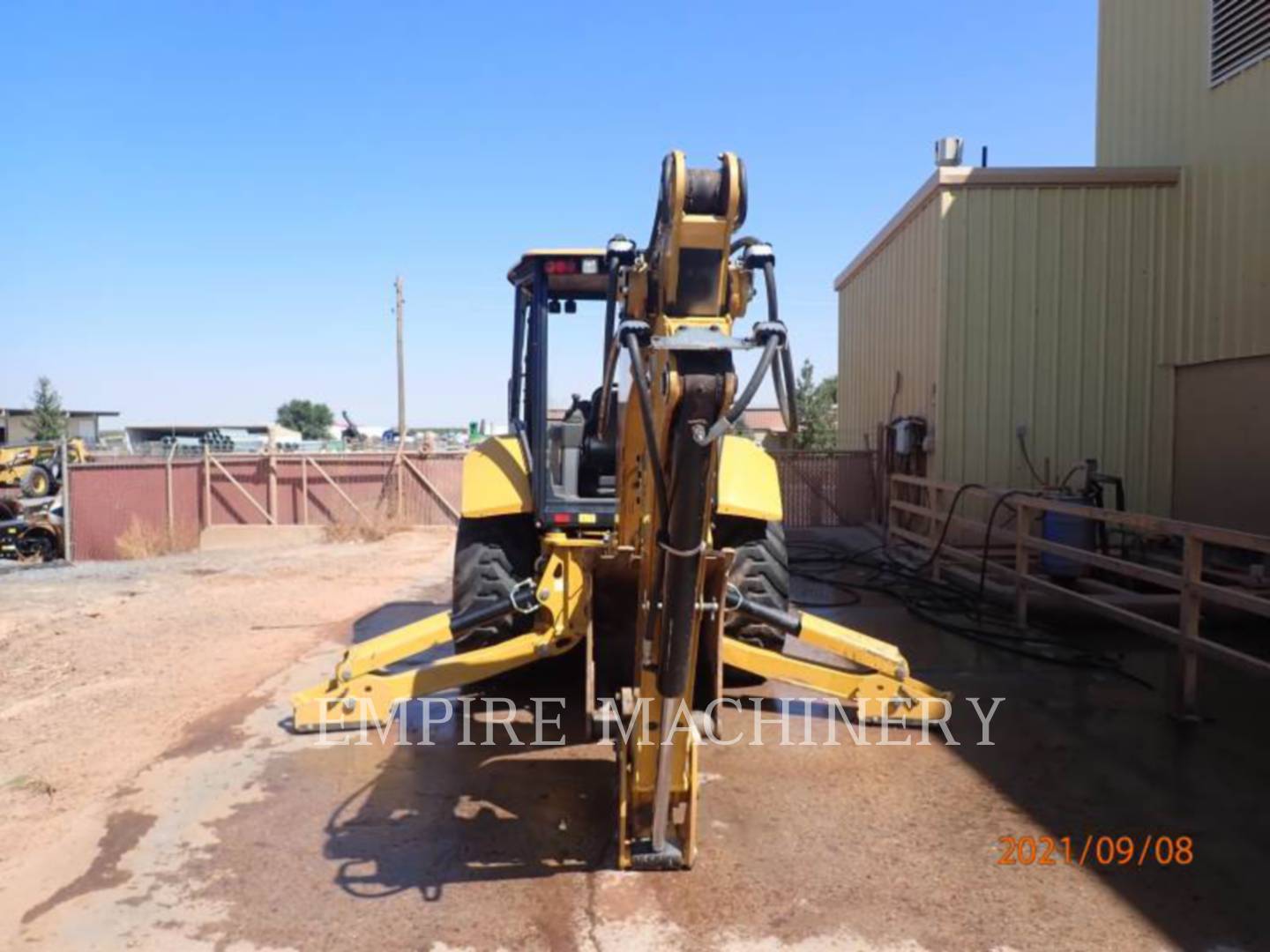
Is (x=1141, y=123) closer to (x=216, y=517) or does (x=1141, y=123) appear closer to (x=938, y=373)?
(x=938, y=373)

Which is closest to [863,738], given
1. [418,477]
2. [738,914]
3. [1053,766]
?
[1053,766]

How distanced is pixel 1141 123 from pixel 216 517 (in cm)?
1588

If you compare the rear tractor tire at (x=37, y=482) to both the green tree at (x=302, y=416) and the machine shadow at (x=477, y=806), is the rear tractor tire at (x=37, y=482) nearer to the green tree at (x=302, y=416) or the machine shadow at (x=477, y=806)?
the machine shadow at (x=477, y=806)

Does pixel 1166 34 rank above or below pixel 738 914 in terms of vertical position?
above

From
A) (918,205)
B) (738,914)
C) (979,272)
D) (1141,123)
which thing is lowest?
(738,914)

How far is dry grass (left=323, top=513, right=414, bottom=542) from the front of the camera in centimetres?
1582

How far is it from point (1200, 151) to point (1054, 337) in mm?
2278

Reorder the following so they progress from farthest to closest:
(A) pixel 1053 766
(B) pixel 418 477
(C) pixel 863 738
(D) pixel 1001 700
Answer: (B) pixel 418 477, (D) pixel 1001 700, (C) pixel 863 738, (A) pixel 1053 766

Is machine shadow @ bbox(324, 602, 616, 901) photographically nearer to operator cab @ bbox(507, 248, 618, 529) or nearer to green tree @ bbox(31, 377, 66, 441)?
operator cab @ bbox(507, 248, 618, 529)

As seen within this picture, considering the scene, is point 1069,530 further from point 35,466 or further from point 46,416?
point 46,416

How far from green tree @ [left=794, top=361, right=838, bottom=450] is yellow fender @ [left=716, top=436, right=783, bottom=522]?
1512 cm

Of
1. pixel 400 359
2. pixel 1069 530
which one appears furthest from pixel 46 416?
pixel 1069 530

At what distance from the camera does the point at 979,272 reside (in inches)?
407

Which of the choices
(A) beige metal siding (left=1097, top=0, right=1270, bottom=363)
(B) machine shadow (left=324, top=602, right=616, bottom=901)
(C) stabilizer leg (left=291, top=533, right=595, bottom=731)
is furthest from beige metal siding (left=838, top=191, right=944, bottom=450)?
(C) stabilizer leg (left=291, top=533, right=595, bottom=731)
